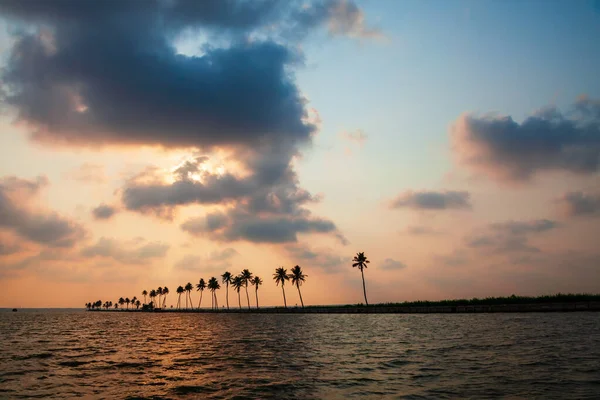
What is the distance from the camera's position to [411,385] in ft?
69.4

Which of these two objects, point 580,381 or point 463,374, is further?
point 463,374

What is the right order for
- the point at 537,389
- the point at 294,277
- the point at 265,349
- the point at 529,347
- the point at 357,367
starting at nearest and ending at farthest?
the point at 537,389
the point at 357,367
the point at 529,347
the point at 265,349
the point at 294,277

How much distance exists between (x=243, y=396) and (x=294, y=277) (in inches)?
6148

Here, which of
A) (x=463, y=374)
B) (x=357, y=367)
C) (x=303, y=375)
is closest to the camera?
(x=463, y=374)

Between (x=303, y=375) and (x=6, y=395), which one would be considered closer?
(x=6, y=395)

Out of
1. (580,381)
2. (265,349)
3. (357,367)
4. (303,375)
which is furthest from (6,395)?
(580,381)

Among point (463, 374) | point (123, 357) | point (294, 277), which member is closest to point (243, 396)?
point (463, 374)

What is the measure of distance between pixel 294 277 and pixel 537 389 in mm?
157546

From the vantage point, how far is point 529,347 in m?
33.8

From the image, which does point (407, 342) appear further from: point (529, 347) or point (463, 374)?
point (463, 374)

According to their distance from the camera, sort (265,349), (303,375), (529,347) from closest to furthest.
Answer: (303,375) < (529,347) < (265,349)

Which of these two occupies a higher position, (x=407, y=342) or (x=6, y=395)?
(x=6, y=395)

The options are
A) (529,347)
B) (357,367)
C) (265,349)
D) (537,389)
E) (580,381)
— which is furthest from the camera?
(265,349)

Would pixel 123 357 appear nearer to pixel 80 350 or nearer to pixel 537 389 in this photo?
pixel 80 350
